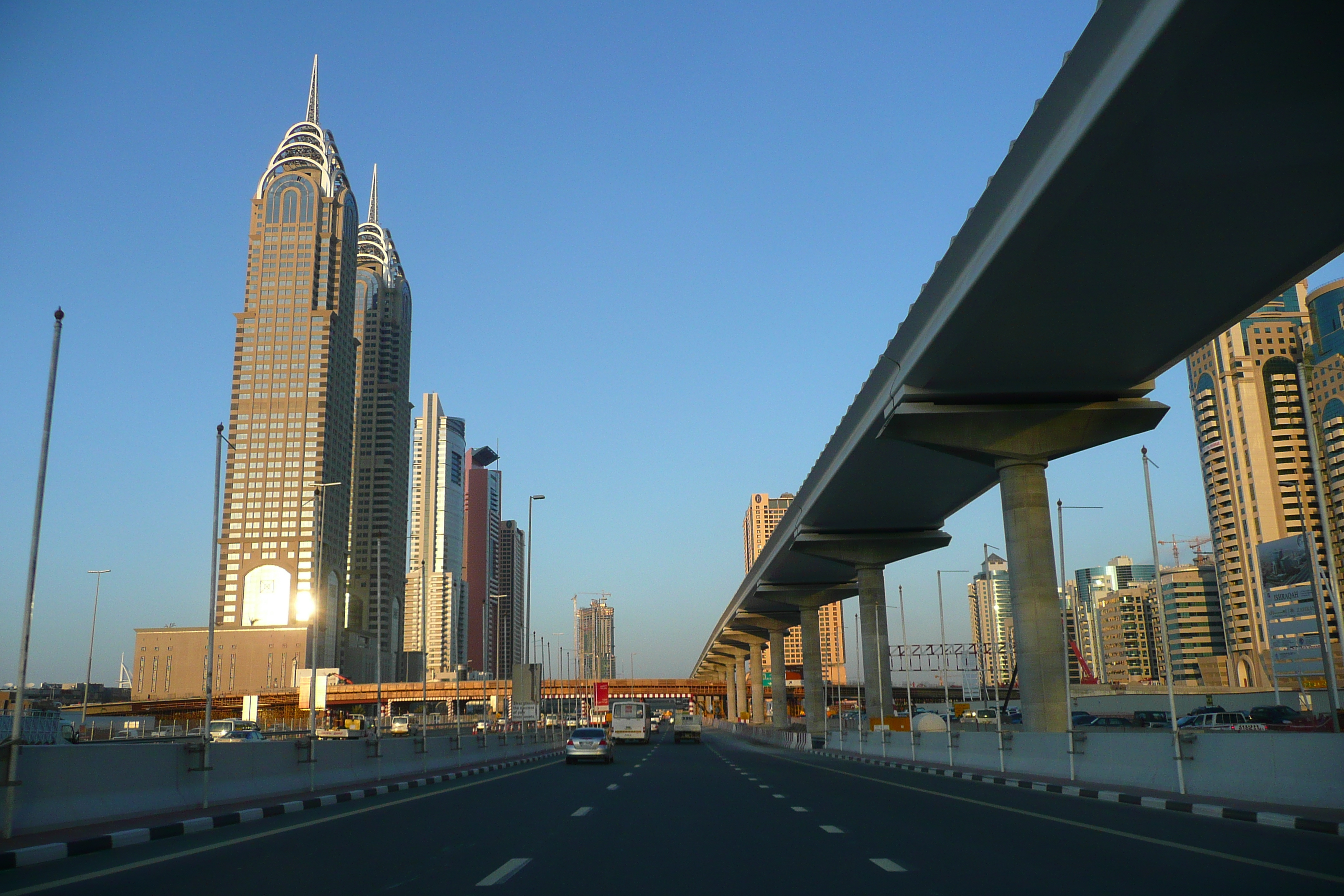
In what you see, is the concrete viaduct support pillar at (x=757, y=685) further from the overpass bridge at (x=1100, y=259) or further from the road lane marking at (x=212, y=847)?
the road lane marking at (x=212, y=847)

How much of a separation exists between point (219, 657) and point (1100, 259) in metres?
182

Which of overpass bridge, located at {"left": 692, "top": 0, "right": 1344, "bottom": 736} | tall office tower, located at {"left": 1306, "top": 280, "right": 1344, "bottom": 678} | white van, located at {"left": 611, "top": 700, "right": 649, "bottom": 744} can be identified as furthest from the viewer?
white van, located at {"left": 611, "top": 700, "right": 649, "bottom": 744}

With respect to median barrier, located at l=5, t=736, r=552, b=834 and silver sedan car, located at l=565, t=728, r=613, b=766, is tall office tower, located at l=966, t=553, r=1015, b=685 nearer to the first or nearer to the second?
silver sedan car, located at l=565, t=728, r=613, b=766

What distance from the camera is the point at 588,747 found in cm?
3850

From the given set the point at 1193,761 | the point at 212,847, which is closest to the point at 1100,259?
the point at 1193,761

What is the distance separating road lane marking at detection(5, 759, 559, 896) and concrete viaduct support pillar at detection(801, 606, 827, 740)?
54052 mm

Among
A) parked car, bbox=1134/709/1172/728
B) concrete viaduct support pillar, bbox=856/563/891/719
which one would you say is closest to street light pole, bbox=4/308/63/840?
concrete viaduct support pillar, bbox=856/563/891/719

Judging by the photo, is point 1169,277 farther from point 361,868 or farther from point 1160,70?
point 361,868

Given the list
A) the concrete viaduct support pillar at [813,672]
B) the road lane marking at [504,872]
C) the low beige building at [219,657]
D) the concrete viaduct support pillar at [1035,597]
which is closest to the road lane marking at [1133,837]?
the road lane marking at [504,872]

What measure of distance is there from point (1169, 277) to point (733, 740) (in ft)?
232

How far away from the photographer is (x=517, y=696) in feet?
202

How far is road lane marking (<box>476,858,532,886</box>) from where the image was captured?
927cm

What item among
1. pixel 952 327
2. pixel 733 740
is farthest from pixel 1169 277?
pixel 733 740

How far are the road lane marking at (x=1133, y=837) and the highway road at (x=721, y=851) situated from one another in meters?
0.05
